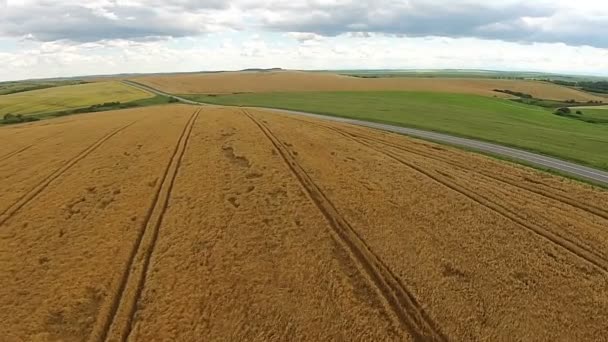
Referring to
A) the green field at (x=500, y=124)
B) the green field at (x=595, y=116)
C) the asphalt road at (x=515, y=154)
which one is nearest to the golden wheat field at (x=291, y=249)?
the asphalt road at (x=515, y=154)

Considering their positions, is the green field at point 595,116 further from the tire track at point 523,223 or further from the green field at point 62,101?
the green field at point 62,101

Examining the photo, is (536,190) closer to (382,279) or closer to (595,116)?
(382,279)

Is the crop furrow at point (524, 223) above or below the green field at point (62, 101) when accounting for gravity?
below

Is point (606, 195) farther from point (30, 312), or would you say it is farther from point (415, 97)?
point (415, 97)

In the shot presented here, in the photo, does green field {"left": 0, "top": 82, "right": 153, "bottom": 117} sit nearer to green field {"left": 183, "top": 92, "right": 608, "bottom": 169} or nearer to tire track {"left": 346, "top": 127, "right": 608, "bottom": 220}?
green field {"left": 183, "top": 92, "right": 608, "bottom": 169}

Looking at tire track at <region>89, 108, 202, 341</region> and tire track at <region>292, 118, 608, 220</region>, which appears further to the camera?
tire track at <region>292, 118, 608, 220</region>

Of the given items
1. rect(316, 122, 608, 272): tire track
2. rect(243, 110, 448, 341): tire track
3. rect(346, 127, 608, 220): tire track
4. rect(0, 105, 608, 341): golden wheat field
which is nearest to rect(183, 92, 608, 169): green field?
rect(346, 127, 608, 220): tire track
